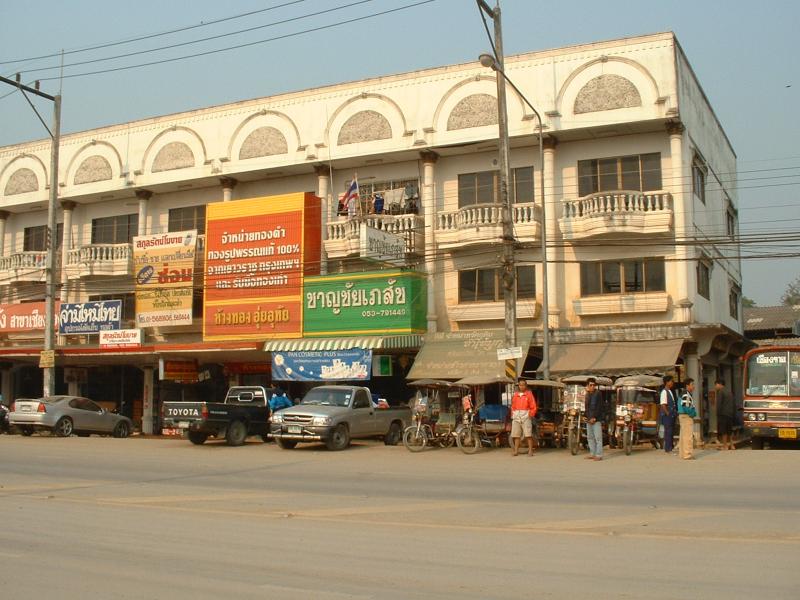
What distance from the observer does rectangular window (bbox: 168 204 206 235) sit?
34.6 metres

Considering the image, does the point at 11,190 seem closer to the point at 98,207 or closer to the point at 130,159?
the point at 98,207

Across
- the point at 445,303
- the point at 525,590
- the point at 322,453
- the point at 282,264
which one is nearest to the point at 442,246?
the point at 445,303

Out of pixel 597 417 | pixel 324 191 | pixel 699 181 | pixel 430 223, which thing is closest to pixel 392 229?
pixel 430 223

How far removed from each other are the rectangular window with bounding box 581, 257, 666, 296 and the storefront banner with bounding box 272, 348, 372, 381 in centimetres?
749

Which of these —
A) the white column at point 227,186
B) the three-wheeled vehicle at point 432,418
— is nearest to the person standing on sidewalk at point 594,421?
the three-wheeled vehicle at point 432,418

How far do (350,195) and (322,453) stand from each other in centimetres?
1073

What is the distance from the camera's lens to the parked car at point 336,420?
22484mm

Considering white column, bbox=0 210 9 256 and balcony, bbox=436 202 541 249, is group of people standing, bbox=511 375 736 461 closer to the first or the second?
balcony, bbox=436 202 541 249

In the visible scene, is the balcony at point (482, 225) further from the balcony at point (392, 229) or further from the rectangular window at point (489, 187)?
the balcony at point (392, 229)

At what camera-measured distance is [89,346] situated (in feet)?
113

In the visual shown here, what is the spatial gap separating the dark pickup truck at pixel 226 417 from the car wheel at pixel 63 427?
589 centimetres

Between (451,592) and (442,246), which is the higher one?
(442,246)

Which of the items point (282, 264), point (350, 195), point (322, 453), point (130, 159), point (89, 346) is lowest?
point (322, 453)

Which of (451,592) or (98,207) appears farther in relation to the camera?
(98,207)
